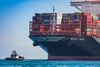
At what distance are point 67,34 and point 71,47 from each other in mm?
3879

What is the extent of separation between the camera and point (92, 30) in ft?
226

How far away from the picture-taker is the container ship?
68062 millimetres

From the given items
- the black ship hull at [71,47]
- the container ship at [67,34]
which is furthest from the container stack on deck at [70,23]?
the black ship hull at [71,47]

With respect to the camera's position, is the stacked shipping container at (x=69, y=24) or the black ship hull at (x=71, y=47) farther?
the black ship hull at (x=71, y=47)

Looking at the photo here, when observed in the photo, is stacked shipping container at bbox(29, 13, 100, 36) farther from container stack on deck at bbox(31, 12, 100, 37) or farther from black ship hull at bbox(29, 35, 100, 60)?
black ship hull at bbox(29, 35, 100, 60)

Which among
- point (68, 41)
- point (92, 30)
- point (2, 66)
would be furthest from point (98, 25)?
point (2, 66)

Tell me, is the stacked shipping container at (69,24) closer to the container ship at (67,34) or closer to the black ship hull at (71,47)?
the container ship at (67,34)

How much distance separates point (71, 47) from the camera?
71875mm

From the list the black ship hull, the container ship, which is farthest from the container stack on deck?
the black ship hull

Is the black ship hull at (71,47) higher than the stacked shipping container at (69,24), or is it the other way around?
the stacked shipping container at (69,24)

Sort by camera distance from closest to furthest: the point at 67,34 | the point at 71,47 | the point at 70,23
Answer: the point at 70,23, the point at 67,34, the point at 71,47

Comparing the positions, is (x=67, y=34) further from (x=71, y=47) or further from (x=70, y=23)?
(x=71, y=47)

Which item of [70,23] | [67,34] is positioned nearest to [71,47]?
[67,34]

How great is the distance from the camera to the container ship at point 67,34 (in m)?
68.1
